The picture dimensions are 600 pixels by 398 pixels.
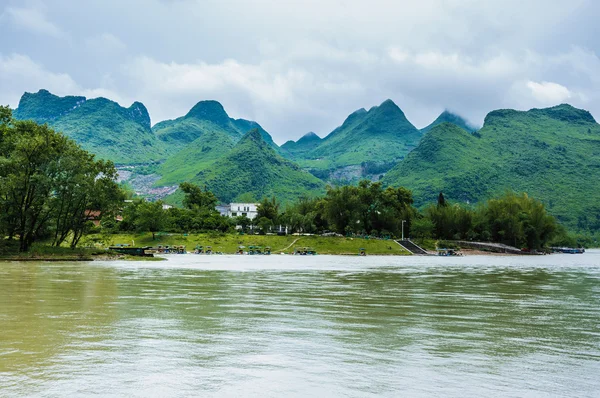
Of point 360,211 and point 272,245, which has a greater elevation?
point 360,211

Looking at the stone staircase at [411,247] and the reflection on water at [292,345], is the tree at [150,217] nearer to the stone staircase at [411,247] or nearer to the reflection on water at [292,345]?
the stone staircase at [411,247]

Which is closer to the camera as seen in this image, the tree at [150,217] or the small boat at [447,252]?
the tree at [150,217]

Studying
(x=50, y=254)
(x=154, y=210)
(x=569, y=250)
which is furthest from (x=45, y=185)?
(x=569, y=250)

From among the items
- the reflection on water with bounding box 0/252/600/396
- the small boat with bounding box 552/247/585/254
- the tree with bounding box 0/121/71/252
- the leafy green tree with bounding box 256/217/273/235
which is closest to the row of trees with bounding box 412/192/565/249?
the small boat with bounding box 552/247/585/254

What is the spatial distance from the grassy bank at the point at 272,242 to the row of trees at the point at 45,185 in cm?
2950

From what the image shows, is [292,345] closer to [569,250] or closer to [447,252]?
[447,252]

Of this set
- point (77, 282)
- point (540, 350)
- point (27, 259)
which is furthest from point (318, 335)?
point (27, 259)

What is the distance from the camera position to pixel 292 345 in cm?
1237

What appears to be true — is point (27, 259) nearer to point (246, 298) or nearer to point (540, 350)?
point (246, 298)

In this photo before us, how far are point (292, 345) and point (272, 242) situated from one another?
87021 millimetres

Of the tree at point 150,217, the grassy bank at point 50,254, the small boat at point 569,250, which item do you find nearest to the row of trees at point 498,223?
the small boat at point 569,250

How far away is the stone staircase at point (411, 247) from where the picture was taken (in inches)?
4033

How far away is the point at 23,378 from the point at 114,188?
178ft

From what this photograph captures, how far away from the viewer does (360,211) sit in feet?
377
